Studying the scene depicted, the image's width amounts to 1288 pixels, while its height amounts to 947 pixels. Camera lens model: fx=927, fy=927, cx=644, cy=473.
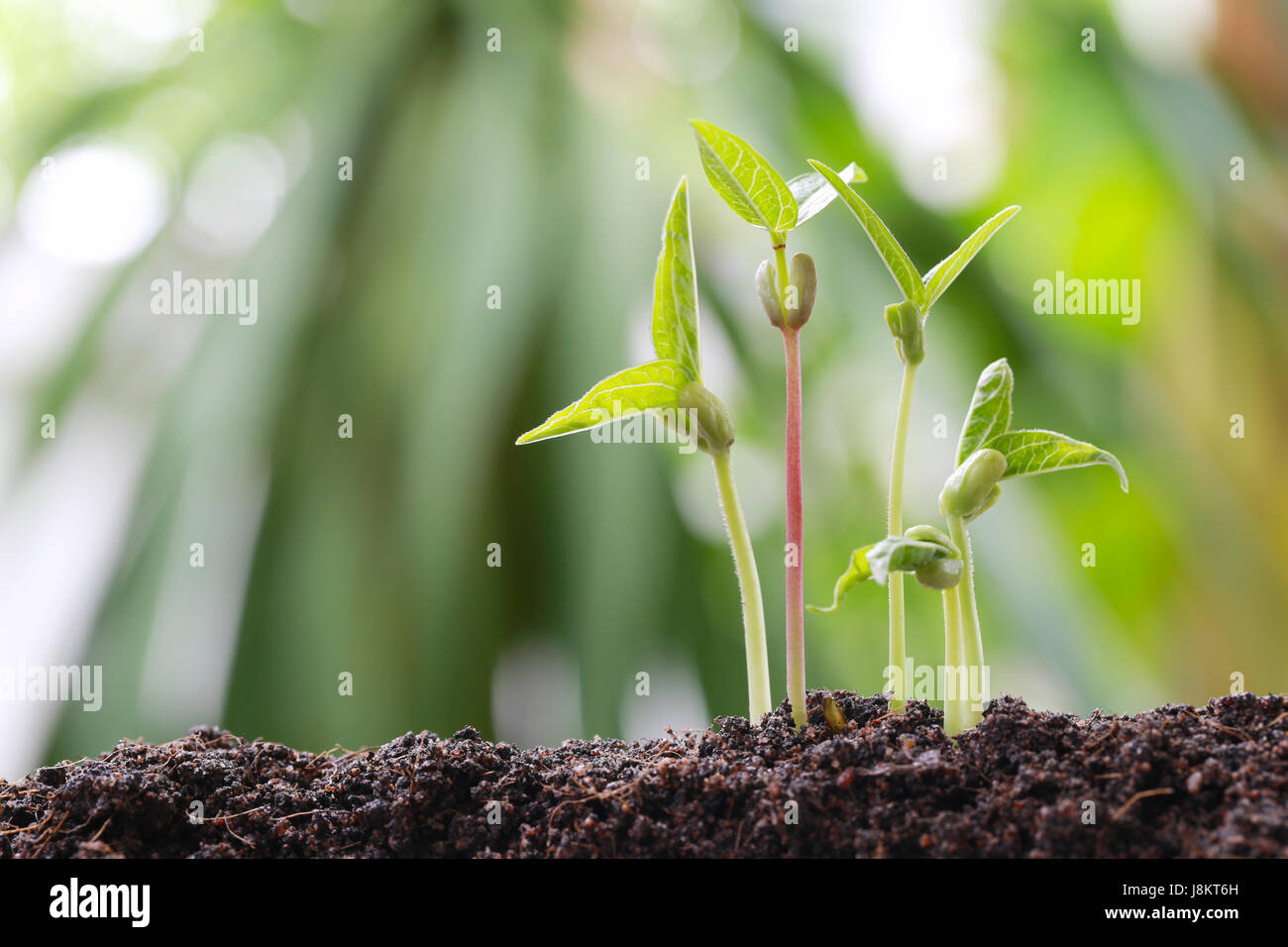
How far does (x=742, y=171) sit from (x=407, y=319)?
920mm

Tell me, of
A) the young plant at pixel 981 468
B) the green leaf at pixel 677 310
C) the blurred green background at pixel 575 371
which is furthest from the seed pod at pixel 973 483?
the blurred green background at pixel 575 371

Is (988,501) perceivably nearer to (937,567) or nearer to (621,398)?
(937,567)

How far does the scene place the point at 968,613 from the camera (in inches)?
15.4

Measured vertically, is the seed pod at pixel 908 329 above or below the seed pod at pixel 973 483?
above

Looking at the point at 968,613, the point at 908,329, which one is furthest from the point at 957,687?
the point at 908,329

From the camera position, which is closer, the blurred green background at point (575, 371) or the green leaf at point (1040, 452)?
the green leaf at point (1040, 452)

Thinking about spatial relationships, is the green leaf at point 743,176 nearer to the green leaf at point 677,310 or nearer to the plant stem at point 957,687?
the green leaf at point 677,310

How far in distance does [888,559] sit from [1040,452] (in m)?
0.11

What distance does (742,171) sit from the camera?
36 centimetres

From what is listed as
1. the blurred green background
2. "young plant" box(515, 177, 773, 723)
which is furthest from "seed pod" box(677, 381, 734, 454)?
the blurred green background

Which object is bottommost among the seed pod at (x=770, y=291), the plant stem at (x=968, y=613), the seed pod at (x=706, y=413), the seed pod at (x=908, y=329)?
the plant stem at (x=968, y=613)

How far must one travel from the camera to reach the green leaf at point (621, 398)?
1.11ft

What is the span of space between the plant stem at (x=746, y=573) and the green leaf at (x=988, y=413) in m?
0.10
